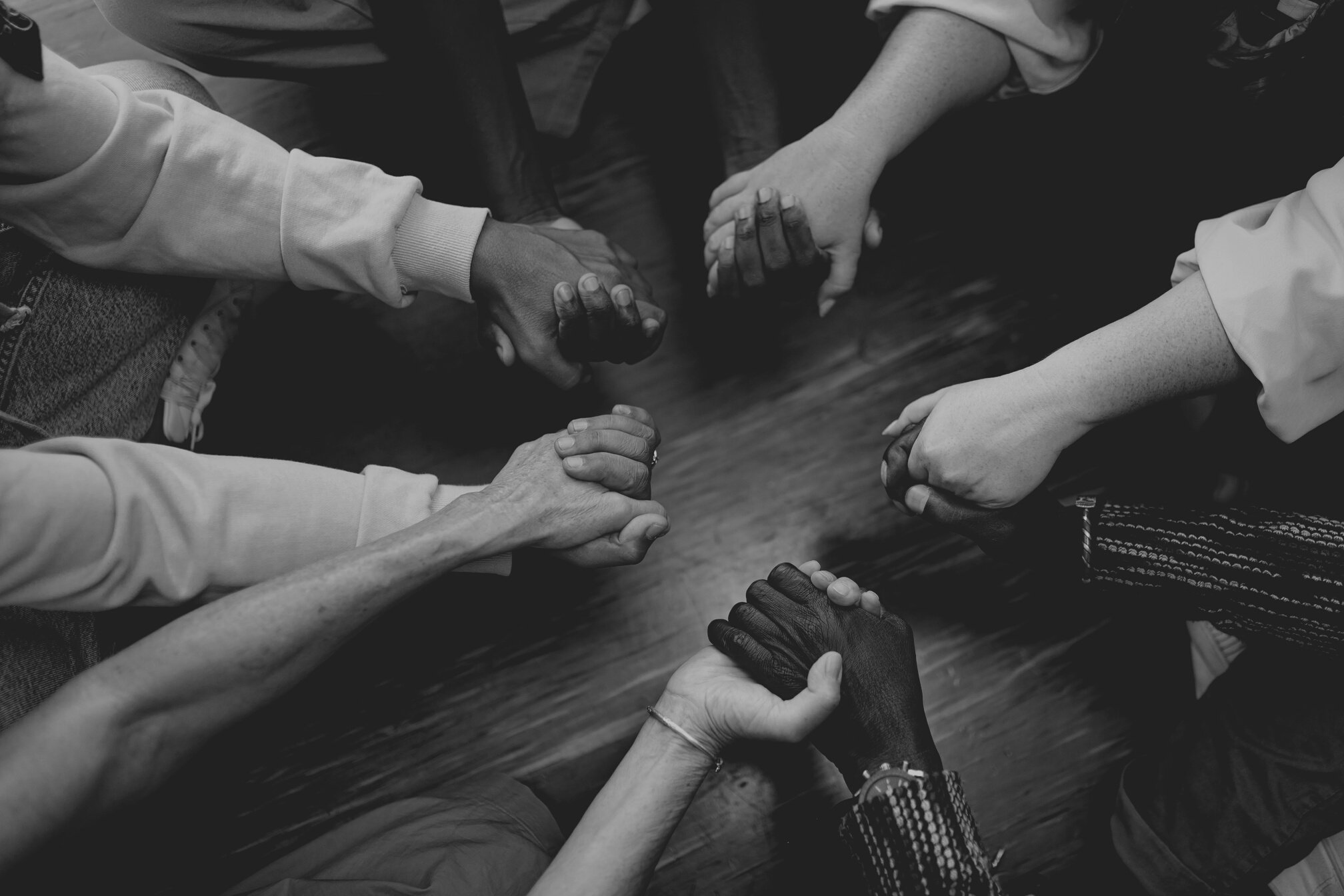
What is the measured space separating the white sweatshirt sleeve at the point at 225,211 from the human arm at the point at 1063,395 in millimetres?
576

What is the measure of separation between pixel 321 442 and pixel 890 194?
0.88 meters

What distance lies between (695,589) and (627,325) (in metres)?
0.36

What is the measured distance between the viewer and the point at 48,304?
882 millimetres

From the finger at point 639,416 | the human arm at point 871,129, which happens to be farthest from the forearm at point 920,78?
the finger at point 639,416

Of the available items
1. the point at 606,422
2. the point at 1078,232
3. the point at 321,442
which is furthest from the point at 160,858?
the point at 1078,232

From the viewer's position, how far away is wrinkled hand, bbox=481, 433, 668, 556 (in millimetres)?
892

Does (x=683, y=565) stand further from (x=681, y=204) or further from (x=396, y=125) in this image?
(x=396, y=125)

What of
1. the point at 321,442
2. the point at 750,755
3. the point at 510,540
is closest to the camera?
the point at 510,540

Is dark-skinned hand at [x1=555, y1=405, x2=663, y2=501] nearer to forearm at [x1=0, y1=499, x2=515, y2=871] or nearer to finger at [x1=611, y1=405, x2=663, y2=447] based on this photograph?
finger at [x1=611, y1=405, x2=663, y2=447]

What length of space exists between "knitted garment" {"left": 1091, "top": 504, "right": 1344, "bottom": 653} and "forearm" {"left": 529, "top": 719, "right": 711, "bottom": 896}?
1.66 feet

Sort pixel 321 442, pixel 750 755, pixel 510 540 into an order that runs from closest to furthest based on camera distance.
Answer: pixel 510 540
pixel 750 755
pixel 321 442

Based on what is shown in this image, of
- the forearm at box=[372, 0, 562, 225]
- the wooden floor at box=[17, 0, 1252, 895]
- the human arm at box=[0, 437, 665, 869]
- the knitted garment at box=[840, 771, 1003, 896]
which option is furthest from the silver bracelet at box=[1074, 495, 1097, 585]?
the forearm at box=[372, 0, 562, 225]

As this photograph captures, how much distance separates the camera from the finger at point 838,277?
41.3 inches

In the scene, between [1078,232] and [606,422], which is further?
[1078,232]
